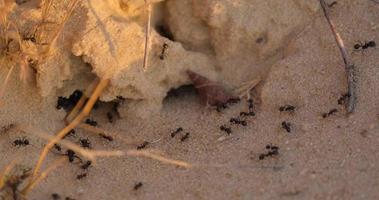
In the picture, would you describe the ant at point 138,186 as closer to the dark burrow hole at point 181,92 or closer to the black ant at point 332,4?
the dark burrow hole at point 181,92

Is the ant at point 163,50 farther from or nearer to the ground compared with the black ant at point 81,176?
farther from the ground

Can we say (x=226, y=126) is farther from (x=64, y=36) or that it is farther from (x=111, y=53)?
(x=64, y=36)

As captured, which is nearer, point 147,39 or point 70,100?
point 147,39

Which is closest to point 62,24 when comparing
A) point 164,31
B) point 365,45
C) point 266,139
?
point 164,31

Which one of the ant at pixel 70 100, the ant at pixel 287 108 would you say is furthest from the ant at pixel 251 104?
the ant at pixel 70 100

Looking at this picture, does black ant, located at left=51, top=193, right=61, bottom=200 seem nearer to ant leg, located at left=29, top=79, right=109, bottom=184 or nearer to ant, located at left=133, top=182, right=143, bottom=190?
ant leg, located at left=29, top=79, right=109, bottom=184

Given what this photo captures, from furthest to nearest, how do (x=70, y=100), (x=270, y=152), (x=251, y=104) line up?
1. (x=70, y=100)
2. (x=251, y=104)
3. (x=270, y=152)

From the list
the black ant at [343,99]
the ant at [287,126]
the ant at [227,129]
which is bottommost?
the ant at [227,129]

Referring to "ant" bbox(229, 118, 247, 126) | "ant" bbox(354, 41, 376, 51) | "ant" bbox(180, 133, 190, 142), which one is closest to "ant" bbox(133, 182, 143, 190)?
"ant" bbox(180, 133, 190, 142)

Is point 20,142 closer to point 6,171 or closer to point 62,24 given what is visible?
point 6,171
